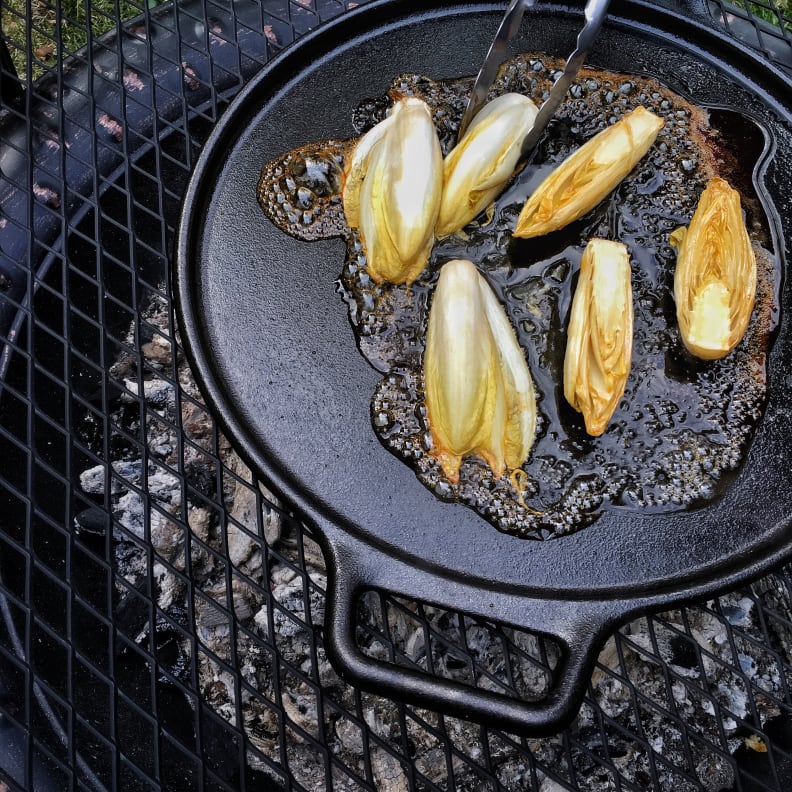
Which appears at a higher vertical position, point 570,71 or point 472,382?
point 570,71

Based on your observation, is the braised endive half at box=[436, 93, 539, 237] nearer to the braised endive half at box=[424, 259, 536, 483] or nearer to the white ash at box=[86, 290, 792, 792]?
the braised endive half at box=[424, 259, 536, 483]

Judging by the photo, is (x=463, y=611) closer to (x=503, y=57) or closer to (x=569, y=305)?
(x=569, y=305)

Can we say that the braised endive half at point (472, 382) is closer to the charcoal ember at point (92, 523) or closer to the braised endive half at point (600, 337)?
the braised endive half at point (600, 337)

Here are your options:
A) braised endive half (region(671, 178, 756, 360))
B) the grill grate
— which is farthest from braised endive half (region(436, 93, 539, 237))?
the grill grate

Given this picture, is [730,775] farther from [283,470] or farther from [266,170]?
[266,170]

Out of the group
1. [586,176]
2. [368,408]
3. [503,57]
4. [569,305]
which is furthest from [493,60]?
[368,408]
